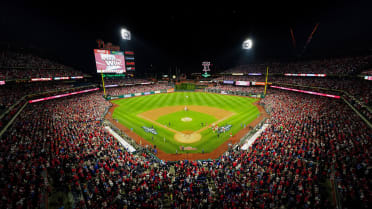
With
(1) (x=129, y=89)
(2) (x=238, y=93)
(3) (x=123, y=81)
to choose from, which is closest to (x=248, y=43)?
(2) (x=238, y=93)

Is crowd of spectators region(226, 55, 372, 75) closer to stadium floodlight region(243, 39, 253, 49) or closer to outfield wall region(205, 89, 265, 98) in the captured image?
stadium floodlight region(243, 39, 253, 49)

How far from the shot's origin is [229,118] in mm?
28703

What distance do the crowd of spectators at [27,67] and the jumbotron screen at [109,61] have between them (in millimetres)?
7954

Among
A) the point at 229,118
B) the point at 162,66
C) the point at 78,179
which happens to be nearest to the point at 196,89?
the point at 162,66

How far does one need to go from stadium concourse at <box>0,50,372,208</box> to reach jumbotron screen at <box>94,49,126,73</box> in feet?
101

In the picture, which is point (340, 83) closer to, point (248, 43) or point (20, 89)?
point (248, 43)

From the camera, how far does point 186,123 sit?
87.1ft

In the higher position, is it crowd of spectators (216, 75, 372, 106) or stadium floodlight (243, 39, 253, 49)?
stadium floodlight (243, 39, 253, 49)

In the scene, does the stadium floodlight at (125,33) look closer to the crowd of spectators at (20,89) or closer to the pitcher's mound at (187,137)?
the crowd of spectators at (20,89)

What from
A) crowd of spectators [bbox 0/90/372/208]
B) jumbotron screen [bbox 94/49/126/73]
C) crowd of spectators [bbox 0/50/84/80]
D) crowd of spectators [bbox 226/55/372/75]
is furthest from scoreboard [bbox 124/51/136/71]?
crowd of spectators [bbox 226/55/372/75]

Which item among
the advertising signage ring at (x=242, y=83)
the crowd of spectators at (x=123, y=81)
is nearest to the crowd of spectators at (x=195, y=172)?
the crowd of spectators at (x=123, y=81)

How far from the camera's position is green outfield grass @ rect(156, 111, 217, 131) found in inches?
977

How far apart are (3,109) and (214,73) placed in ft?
222

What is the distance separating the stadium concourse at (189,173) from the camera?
940 centimetres
